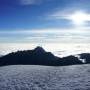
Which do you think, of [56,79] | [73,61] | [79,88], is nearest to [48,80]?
[56,79]

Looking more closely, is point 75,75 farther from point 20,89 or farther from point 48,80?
point 20,89

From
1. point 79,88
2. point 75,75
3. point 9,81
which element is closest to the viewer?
point 79,88

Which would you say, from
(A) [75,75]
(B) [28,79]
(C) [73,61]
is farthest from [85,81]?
(C) [73,61]

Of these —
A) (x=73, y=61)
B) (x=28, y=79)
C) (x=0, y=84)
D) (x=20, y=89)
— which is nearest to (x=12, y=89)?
(x=20, y=89)

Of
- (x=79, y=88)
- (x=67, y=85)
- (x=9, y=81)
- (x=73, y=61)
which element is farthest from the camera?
(x=73, y=61)

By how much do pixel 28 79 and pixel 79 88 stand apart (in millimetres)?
9304

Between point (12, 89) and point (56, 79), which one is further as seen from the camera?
point (56, 79)

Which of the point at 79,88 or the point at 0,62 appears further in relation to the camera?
the point at 0,62

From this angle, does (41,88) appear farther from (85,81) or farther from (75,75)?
(75,75)

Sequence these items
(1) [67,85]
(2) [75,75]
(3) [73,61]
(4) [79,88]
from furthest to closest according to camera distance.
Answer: (3) [73,61]
(2) [75,75]
(1) [67,85]
(4) [79,88]

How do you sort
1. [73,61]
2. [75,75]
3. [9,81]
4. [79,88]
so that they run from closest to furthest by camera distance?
1. [79,88]
2. [9,81]
3. [75,75]
4. [73,61]

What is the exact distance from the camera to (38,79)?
105 ft

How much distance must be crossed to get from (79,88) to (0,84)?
10.8 m

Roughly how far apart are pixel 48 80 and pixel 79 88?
6617mm
